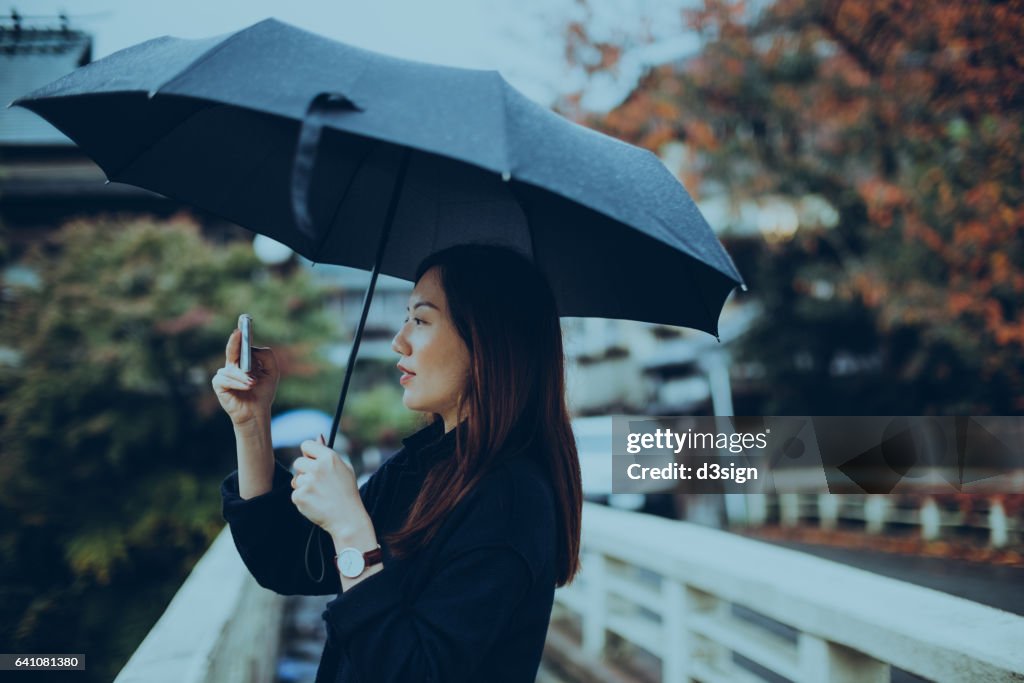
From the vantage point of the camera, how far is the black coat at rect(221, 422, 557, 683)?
1.20 meters

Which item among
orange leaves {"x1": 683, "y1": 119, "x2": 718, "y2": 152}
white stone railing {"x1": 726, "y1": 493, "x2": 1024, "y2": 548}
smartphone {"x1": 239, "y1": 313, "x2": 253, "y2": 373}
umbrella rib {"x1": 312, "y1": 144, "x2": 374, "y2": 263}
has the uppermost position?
orange leaves {"x1": 683, "y1": 119, "x2": 718, "y2": 152}

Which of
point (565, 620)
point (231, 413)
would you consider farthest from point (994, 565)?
point (231, 413)

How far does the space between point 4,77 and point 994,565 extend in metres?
12.9

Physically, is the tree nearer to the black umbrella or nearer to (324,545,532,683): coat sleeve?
the black umbrella

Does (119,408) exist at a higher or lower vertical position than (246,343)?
lower

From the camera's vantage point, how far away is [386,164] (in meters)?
1.94

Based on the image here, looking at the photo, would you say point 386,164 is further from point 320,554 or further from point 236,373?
point 320,554

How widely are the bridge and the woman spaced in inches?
31.9

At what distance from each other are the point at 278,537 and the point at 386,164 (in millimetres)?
950

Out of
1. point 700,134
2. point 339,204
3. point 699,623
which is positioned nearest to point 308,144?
point 339,204

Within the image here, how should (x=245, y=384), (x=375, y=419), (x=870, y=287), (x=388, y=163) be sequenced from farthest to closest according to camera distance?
(x=375, y=419)
(x=870, y=287)
(x=388, y=163)
(x=245, y=384)

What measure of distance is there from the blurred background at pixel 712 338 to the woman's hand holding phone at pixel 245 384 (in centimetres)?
40

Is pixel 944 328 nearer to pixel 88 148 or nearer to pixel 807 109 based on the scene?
pixel 807 109

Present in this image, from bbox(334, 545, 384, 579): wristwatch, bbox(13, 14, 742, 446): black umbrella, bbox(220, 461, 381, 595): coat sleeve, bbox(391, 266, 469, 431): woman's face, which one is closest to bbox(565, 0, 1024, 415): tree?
bbox(13, 14, 742, 446): black umbrella
